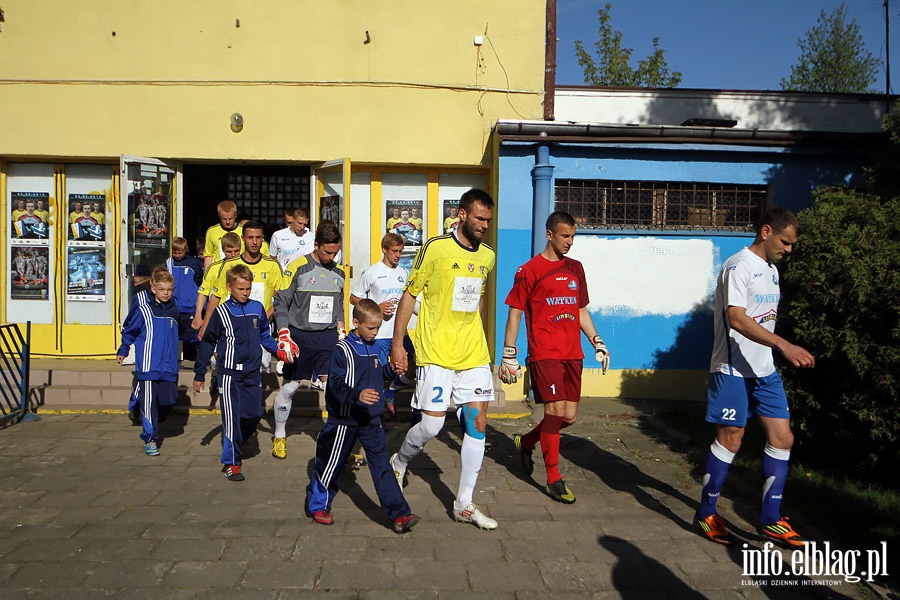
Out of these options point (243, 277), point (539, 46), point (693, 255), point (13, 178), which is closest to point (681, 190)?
point (693, 255)

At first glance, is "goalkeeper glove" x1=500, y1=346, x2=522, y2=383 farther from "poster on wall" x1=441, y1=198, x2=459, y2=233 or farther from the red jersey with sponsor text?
"poster on wall" x1=441, y1=198, x2=459, y2=233

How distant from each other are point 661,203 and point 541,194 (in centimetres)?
162

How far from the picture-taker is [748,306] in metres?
5.08

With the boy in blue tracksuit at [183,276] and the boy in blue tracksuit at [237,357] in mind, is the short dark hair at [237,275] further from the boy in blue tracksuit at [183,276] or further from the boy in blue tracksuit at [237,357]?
the boy in blue tracksuit at [183,276]

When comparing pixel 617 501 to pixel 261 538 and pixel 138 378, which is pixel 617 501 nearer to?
pixel 261 538

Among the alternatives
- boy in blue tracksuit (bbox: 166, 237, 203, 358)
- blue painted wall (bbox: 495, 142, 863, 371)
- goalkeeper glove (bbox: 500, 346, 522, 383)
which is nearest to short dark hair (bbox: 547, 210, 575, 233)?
goalkeeper glove (bbox: 500, 346, 522, 383)

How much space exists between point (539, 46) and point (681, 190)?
2764 mm

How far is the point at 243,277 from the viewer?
21.7ft

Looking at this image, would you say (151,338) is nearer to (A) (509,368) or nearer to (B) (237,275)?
(B) (237,275)

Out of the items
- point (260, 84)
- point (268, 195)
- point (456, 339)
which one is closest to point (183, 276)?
point (260, 84)

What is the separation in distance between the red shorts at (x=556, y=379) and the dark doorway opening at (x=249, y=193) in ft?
26.1

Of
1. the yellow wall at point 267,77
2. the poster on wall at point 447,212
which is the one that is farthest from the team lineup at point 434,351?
the poster on wall at point 447,212

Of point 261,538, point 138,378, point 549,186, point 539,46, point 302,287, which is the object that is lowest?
A: point 261,538

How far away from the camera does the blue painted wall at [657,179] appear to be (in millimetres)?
9766
